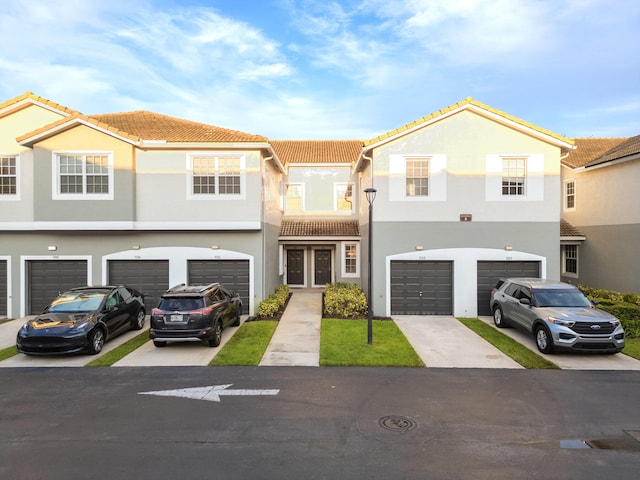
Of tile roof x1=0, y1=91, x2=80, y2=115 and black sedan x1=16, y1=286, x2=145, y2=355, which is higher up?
tile roof x1=0, y1=91, x2=80, y2=115

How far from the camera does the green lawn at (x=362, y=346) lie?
8969mm

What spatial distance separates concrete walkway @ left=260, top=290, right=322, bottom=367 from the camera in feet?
30.0

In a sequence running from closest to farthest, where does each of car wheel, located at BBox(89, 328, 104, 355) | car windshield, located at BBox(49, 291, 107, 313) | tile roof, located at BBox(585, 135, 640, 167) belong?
1. car wheel, located at BBox(89, 328, 104, 355)
2. car windshield, located at BBox(49, 291, 107, 313)
3. tile roof, located at BBox(585, 135, 640, 167)

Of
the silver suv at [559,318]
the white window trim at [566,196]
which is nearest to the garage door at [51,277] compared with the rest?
the silver suv at [559,318]

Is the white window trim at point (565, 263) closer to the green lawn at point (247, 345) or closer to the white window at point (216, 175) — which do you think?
the green lawn at point (247, 345)

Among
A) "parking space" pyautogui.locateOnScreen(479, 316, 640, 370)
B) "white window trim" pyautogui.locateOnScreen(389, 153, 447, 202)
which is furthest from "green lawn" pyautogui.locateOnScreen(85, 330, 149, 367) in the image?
"parking space" pyautogui.locateOnScreen(479, 316, 640, 370)

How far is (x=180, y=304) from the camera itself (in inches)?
388

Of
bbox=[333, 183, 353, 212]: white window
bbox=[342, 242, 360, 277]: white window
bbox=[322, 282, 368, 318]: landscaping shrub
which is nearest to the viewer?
bbox=[322, 282, 368, 318]: landscaping shrub

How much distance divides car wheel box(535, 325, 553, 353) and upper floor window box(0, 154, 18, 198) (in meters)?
18.2

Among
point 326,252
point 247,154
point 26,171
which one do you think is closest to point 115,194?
point 26,171

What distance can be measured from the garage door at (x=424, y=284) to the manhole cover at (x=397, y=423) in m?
8.12

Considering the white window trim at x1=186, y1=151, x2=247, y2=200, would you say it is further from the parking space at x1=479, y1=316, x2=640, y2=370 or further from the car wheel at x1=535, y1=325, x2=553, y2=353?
the parking space at x1=479, y1=316, x2=640, y2=370

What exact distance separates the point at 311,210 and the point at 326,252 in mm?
2543

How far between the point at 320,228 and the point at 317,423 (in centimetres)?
1377
